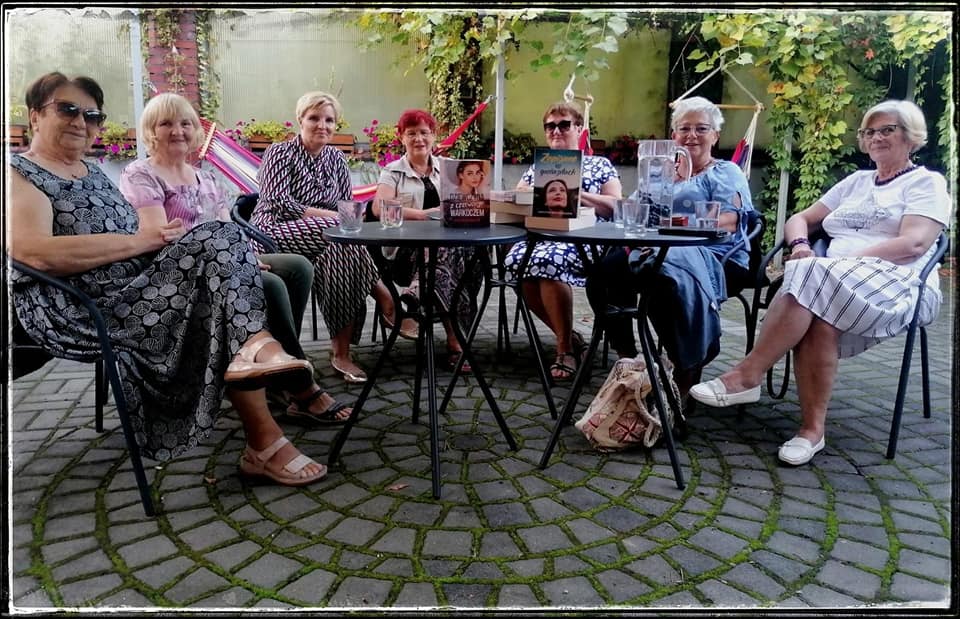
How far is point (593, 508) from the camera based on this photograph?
6.51ft

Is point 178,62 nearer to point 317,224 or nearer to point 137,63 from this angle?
point 137,63

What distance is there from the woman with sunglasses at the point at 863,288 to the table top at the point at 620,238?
406 millimetres

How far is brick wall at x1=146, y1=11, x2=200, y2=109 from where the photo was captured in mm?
6168

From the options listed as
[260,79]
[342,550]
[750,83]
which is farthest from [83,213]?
[750,83]

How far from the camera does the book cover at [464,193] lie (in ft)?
7.52

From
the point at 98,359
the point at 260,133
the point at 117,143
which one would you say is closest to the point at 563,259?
the point at 98,359

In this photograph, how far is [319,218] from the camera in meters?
3.33

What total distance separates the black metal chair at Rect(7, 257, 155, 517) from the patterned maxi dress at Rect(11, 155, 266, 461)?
0.17 feet

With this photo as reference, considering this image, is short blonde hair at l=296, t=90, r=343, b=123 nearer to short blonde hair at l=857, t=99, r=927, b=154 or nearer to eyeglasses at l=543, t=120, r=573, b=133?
eyeglasses at l=543, t=120, r=573, b=133

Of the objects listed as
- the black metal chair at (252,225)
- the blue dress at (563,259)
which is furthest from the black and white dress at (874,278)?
the black metal chair at (252,225)

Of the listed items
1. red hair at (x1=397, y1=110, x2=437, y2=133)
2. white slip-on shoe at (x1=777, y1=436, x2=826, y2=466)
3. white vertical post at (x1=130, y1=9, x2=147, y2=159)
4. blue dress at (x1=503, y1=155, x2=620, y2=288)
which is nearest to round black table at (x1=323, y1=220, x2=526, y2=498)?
blue dress at (x1=503, y1=155, x2=620, y2=288)

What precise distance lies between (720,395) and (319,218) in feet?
6.68

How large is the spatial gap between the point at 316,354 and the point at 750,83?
5.91 meters

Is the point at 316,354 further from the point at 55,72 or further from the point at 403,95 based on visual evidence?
the point at 403,95
